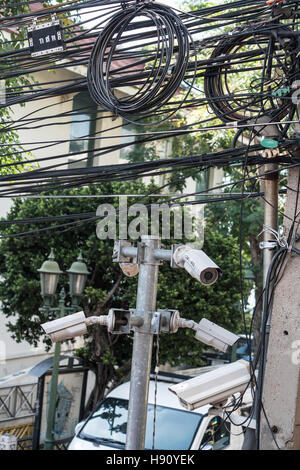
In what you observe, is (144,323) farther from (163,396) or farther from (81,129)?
(81,129)

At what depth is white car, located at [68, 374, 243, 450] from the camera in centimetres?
814

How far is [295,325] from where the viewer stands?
4246 mm

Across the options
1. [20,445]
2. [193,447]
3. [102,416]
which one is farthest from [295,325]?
[20,445]

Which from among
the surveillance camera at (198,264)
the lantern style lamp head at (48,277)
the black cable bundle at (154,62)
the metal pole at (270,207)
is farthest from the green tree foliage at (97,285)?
the surveillance camera at (198,264)

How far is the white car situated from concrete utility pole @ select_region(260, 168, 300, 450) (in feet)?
12.1

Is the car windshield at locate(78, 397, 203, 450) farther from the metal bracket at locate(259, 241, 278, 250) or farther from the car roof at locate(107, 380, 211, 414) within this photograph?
the metal bracket at locate(259, 241, 278, 250)

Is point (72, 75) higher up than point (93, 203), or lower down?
higher up

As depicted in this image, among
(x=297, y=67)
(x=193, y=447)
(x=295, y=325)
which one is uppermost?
(x=297, y=67)

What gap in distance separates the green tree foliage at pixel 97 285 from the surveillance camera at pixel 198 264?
5.92 m

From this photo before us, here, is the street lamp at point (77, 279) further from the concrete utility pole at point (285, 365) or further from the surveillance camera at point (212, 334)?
the concrete utility pole at point (285, 365)

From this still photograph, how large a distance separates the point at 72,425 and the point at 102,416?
173 cm

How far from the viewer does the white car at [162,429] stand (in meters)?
8.14

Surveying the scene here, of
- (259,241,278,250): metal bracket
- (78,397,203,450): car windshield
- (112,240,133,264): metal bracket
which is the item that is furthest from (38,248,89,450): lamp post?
(259,241,278,250): metal bracket

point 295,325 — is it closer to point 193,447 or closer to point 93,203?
point 193,447
